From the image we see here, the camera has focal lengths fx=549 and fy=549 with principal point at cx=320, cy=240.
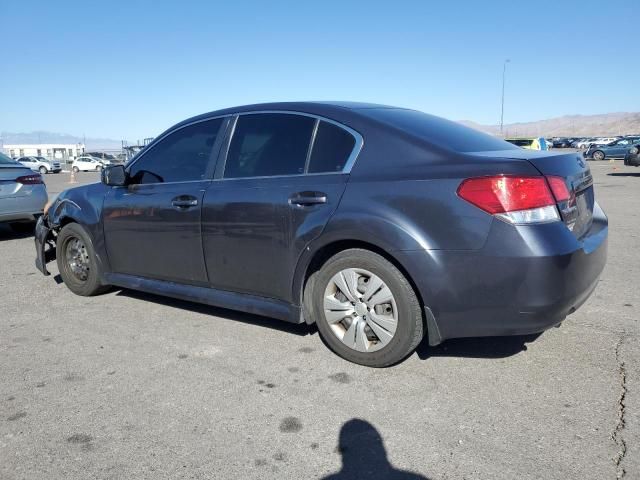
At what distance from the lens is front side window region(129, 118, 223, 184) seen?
421cm

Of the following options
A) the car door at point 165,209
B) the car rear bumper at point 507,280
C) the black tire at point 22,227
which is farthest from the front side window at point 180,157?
the black tire at point 22,227

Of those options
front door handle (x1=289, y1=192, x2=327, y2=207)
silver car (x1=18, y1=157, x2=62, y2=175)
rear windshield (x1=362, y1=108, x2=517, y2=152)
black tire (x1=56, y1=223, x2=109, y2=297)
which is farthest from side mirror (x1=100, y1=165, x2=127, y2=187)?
silver car (x1=18, y1=157, x2=62, y2=175)

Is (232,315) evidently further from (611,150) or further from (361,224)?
(611,150)

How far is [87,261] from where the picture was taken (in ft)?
16.8

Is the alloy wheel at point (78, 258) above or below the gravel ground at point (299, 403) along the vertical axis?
above

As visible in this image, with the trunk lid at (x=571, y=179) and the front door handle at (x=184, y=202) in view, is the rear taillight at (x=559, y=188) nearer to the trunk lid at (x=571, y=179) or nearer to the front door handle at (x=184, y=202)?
the trunk lid at (x=571, y=179)

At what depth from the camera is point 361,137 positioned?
3.42m

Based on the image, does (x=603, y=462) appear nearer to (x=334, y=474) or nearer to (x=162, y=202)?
(x=334, y=474)

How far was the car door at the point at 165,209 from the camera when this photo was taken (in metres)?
4.12

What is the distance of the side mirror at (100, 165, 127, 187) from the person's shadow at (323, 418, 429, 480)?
2.92 meters

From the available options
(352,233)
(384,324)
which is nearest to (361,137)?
(352,233)

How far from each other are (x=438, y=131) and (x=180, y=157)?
2064mm

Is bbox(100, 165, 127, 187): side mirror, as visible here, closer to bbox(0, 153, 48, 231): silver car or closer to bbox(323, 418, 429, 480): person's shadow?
bbox(323, 418, 429, 480): person's shadow

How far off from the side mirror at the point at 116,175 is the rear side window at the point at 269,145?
3.68 ft
